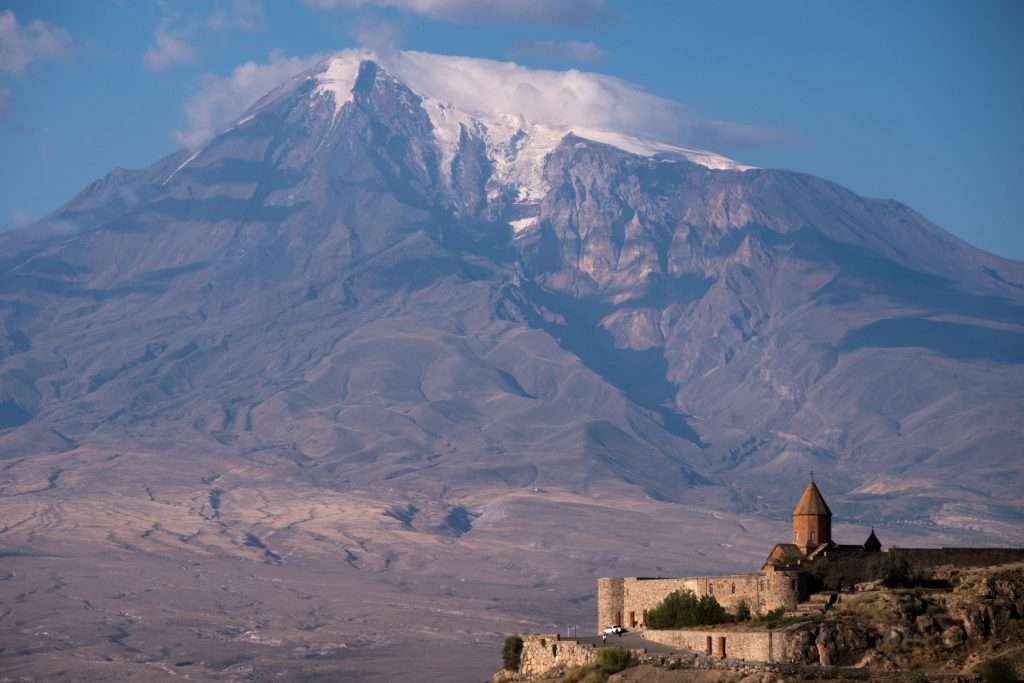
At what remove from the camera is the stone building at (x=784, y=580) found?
4731cm

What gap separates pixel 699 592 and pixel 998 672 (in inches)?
582

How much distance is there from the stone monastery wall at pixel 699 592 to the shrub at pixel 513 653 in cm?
405

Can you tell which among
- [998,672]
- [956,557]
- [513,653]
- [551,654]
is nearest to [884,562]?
[956,557]

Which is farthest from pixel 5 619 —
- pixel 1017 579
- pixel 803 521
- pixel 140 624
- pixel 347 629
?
pixel 1017 579

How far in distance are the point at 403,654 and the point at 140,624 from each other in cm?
3118

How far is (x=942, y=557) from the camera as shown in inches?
1944

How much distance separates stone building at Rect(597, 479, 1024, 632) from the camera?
47312 mm

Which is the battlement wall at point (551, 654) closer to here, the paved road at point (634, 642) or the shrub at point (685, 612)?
the paved road at point (634, 642)

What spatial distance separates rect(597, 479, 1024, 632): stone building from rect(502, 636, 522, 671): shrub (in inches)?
153

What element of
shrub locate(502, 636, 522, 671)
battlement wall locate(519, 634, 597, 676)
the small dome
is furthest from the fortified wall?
the small dome

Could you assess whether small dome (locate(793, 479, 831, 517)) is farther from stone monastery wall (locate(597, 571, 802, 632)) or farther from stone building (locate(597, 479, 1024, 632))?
stone monastery wall (locate(597, 571, 802, 632))

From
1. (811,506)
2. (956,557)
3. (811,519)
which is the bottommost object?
(956,557)

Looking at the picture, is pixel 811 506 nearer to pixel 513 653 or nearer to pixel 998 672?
pixel 513 653

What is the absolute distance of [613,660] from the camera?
41.8 m
